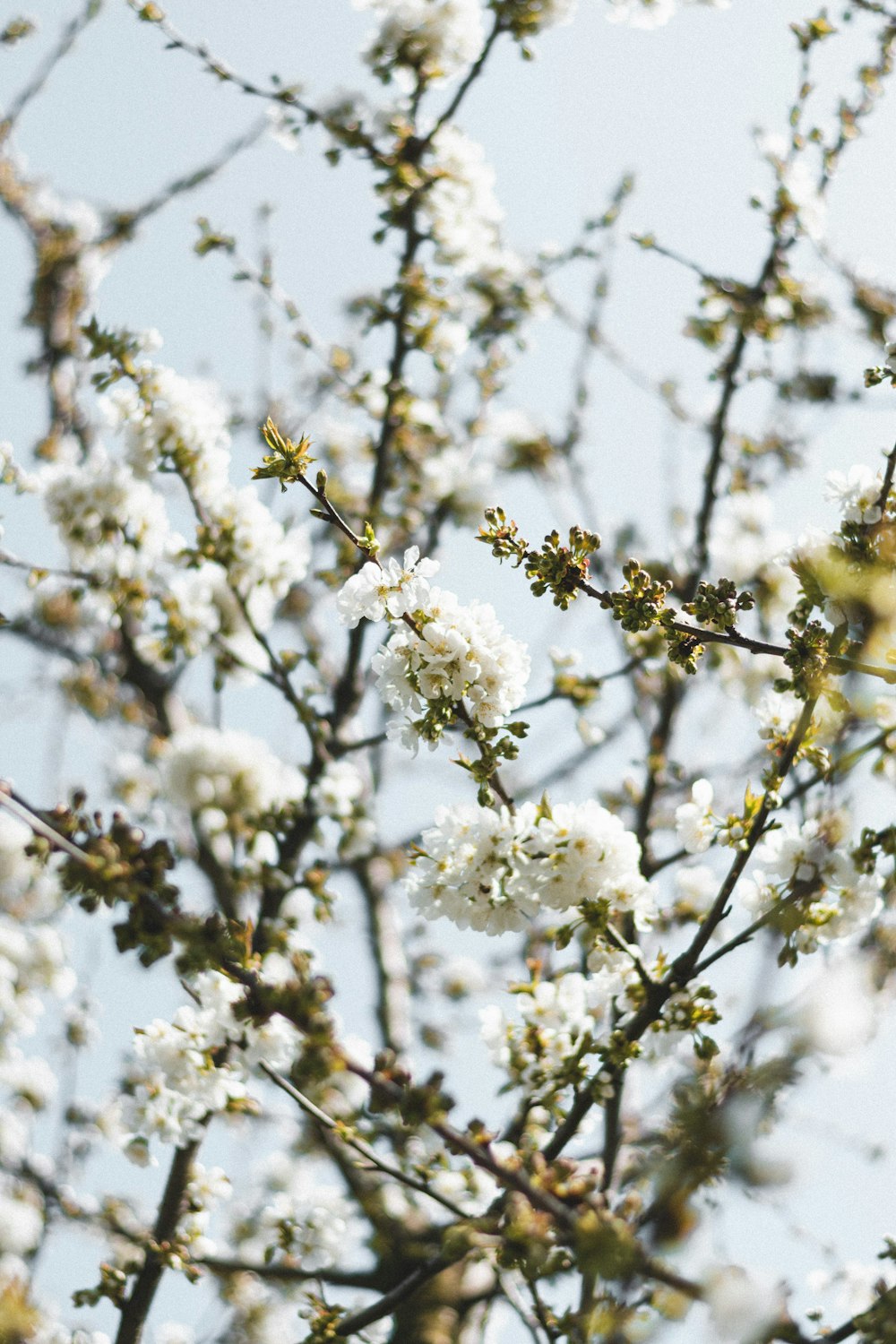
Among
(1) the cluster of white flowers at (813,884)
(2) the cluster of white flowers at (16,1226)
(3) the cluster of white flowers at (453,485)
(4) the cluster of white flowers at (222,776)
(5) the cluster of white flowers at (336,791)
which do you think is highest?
(3) the cluster of white flowers at (453,485)

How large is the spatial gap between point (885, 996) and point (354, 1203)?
2887mm

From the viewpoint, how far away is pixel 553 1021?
8.02ft

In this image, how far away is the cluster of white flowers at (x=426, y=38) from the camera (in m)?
4.03

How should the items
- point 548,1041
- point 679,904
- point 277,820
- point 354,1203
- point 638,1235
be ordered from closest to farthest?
point 638,1235 < point 548,1041 < point 679,904 < point 277,820 < point 354,1203

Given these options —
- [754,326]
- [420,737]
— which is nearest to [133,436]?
[420,737]

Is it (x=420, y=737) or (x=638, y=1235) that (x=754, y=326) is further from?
(x=638, y=1235)

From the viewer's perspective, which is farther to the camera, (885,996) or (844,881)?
(885,996)

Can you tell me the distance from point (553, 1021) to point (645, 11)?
3574 millimetres

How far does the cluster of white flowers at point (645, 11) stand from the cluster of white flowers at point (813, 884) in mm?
3121

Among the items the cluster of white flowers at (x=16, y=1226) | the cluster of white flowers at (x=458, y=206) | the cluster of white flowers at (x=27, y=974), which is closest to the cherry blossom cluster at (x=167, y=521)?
the cluster of white flowers at (x=458, y=206)

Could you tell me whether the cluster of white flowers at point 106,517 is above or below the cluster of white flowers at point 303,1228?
above

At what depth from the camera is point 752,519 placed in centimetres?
491

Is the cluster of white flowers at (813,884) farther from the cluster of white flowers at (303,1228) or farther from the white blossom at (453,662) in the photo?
the cluster of white flowers at (303,1228)

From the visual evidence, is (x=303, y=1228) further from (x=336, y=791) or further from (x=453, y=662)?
(x=453, y=662)
